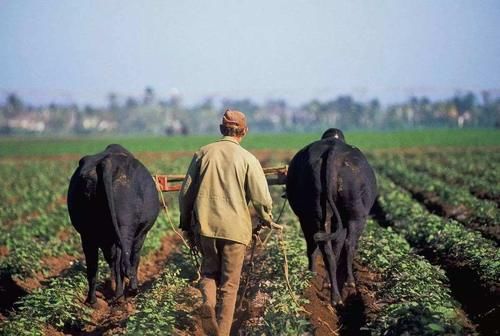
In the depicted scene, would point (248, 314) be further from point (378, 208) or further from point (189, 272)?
point (378, 208)

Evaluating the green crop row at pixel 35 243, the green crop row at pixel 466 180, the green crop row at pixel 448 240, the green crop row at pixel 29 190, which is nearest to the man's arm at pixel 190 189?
the green crop row at pixel 448 240

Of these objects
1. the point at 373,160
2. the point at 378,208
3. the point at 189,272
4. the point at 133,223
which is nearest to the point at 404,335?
the point at 133,223

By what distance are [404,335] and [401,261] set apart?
3318 mm

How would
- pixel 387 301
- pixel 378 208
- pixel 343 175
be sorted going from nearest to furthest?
pixel 387 301 → pixel 343 175 → pixel 378 208

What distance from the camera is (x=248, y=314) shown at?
370 inches

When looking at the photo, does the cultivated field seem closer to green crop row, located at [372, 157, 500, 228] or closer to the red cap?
green crop row, located at [372, 157, 500, 228]

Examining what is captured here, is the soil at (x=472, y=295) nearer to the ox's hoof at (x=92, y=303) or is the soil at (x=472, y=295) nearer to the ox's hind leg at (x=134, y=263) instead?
the ox's hind leg at (x=134, y=263)

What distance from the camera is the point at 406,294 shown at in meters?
8.98

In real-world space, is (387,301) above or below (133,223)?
below

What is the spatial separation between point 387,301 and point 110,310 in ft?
11.3

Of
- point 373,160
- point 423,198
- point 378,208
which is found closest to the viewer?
point 378,208

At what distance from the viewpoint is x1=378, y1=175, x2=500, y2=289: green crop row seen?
Answer: 34.5 feet

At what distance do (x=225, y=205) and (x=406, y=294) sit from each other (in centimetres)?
232

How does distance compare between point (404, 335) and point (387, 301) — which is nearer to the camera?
point (404, 335)
